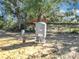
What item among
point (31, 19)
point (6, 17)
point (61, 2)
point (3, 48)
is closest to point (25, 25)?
point (31, 19)

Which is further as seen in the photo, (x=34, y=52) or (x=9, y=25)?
(x=9, y=25)

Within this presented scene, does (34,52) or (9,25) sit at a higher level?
(9,25)

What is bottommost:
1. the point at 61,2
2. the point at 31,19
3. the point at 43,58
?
the point at 43,58

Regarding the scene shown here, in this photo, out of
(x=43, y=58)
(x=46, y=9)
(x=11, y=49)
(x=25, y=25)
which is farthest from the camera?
(x=25, y=25)

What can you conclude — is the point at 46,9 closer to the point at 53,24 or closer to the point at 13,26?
the point at 53,24

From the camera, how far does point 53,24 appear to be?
1445 centimetres

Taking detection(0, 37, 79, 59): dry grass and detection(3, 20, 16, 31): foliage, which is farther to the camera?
detection(3, 20, 16, 31): foliage

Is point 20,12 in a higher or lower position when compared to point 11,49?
higher

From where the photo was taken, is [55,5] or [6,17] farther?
[6,17]

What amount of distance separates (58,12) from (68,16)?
3.14 feet

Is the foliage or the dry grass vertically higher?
the foliage

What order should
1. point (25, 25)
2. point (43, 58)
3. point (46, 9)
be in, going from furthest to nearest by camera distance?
point (25, 25) → point (46, 9) → point (43, 58)

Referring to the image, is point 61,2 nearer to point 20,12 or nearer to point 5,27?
point 20,12

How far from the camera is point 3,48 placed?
25.6 ft
